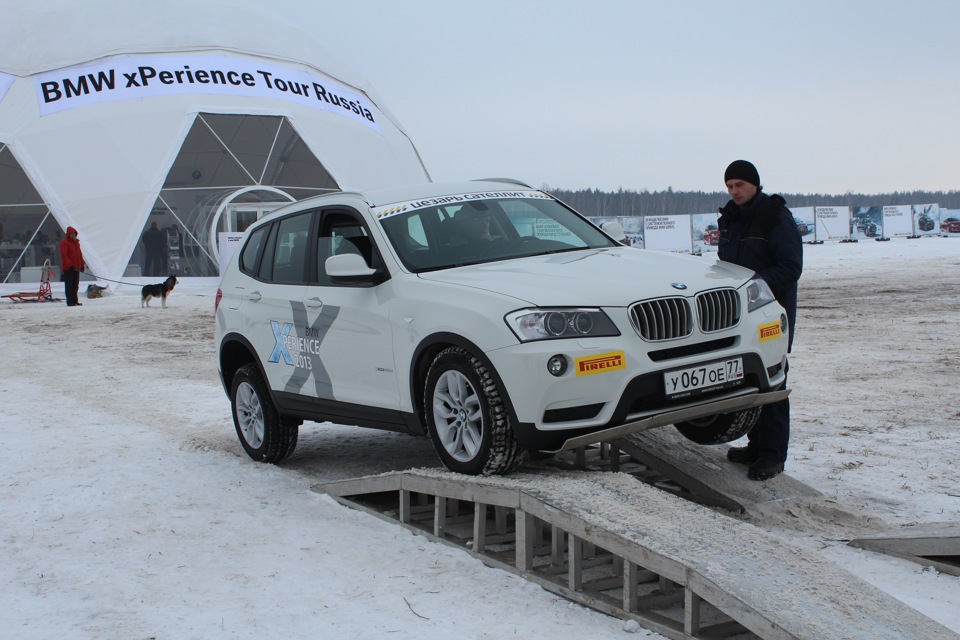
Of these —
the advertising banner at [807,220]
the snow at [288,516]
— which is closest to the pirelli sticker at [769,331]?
the snow at [288,516]

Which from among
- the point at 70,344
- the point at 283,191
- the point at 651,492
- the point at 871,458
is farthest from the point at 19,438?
the point at 283,191

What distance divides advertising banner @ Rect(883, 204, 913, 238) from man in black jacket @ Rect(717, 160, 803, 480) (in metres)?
51.0

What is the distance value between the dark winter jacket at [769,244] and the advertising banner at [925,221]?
52.0 metres

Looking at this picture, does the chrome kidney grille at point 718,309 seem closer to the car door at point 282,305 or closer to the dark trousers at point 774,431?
the dark trousers at point 774,431

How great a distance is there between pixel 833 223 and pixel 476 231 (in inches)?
1959

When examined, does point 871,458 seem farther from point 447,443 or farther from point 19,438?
point 19,438

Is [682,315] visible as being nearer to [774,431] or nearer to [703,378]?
[703,378]

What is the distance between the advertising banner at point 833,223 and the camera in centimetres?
5125

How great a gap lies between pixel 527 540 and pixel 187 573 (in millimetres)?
1610

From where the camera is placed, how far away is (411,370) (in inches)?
213

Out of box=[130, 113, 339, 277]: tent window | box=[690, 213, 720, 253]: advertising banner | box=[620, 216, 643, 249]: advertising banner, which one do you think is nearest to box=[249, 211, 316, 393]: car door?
box=[130, 113, 339, 277]: tent window

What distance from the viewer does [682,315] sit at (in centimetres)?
495

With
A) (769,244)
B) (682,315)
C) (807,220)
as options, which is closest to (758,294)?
(769,244)

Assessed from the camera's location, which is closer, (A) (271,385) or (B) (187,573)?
(B) (187,573)
